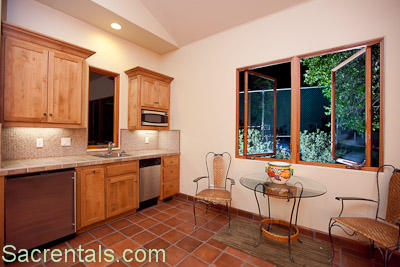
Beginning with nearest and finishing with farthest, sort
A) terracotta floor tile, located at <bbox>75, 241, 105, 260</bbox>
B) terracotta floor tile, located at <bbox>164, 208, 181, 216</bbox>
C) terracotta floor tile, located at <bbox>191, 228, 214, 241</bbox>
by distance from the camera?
terracotta floor tile, located at <bbox>75, 241, 105, 260</bbox> → terracotta floor tile, located at <bbox>191, 228, 214, 241</bbox> → terracotta floor tile, located at <bbox>164, 208, 181, 216</bbox>

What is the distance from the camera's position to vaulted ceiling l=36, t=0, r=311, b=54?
262 centimetres

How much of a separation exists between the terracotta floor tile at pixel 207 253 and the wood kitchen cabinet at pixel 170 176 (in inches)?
58.9

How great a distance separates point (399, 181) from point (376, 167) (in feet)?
0.89

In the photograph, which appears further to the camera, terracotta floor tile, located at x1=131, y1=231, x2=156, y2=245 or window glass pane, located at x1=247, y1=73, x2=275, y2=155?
window glass pane, located at x1=247, y1=73, x2=275, y2=155

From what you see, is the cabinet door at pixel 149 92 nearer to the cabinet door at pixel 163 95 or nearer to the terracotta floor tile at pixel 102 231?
the cabinet door at pixel 163 95

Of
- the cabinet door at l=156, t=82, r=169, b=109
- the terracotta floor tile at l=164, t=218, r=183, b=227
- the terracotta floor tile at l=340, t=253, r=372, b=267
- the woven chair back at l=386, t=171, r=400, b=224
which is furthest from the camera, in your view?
the cabinet door at l=156, t=82, r=169, b=109

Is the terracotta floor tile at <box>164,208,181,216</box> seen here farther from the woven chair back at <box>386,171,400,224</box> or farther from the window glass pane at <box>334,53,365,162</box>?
the woven chair back at <box>386,171,400,224</box>

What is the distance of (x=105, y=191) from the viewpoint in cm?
264

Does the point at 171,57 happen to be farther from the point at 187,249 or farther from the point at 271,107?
the point at 187,249

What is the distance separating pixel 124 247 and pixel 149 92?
251 cm

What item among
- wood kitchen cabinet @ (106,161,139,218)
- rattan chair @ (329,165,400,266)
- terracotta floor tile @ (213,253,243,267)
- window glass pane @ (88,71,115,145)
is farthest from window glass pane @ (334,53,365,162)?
window glass pane @ (88,71,115,145)

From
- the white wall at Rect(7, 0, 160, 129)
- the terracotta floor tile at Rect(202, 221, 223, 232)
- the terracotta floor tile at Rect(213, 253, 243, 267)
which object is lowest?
the terracotta floor tile at Rect(213, 253, 243, 267)

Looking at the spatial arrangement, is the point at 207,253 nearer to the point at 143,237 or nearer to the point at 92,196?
the point at 143,237

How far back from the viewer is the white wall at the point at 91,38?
243 cm
